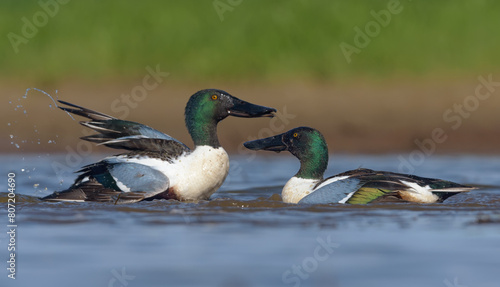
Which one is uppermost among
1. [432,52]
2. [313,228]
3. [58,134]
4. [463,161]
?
[432,52]

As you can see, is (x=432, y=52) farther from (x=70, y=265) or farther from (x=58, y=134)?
(x=70, y=265)

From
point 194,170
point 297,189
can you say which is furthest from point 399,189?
point 194,170

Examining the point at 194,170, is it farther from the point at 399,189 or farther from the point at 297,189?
the point at 399,189

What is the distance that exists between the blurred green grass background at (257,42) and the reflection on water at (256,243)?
Result: 21.4ft

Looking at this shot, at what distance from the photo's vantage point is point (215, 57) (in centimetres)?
1612

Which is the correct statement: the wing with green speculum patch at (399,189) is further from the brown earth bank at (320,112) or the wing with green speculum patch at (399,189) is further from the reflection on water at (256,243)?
the brown earth bank at (320,112)

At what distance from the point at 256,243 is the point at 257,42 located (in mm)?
9947

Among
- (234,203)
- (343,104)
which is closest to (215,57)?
(343,104)

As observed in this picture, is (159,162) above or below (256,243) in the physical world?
above

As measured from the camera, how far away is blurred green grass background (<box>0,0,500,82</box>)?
15.9 metres

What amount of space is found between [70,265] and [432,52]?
10.9 metres

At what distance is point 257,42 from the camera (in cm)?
1619

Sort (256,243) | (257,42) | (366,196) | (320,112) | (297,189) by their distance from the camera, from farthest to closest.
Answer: (257,42), (320,112), (297,189), (366,196), (256,243)

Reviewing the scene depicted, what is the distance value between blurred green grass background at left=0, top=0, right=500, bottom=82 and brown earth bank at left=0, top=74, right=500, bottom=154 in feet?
0.74
